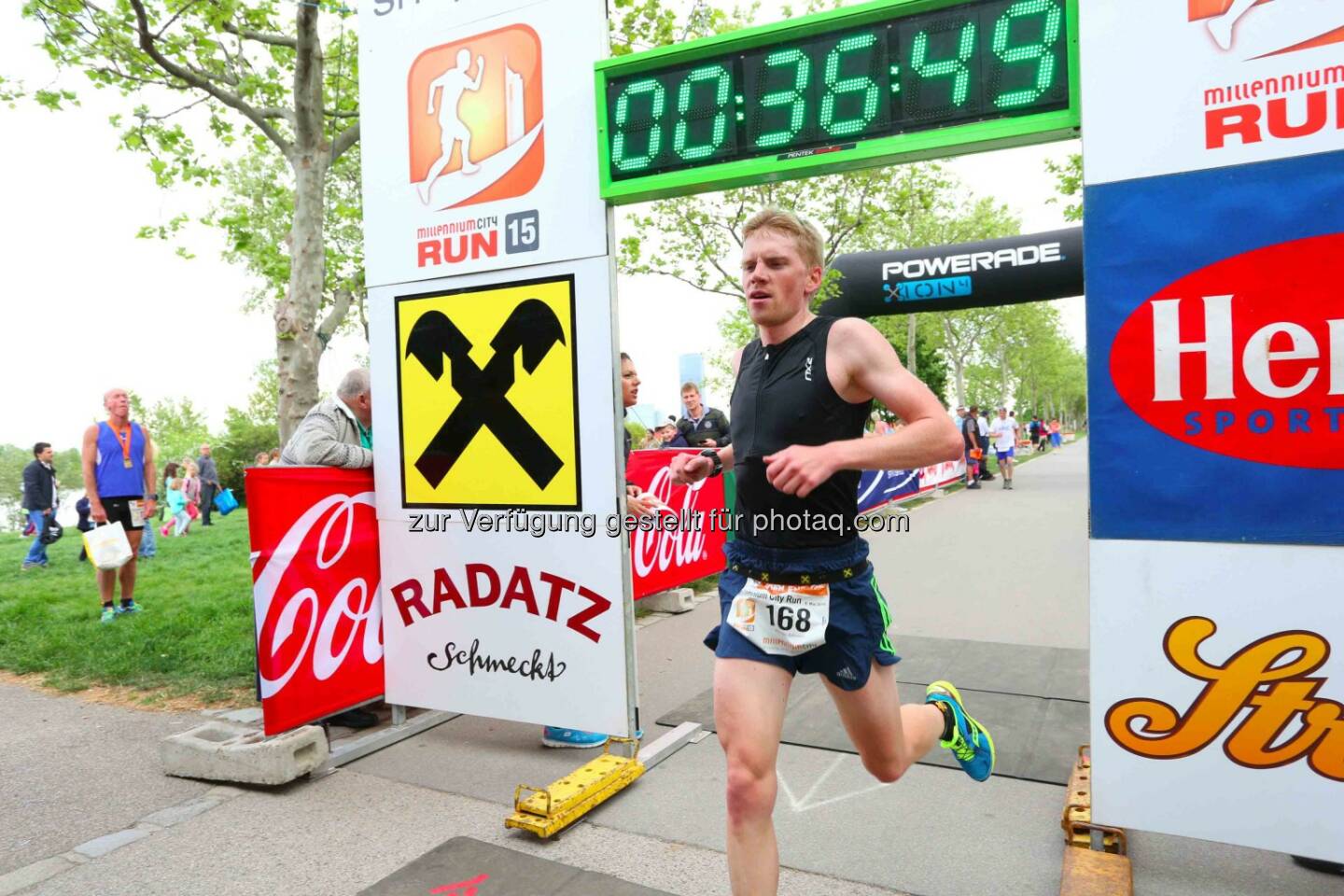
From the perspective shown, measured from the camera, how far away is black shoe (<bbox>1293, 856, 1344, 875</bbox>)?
3092mm

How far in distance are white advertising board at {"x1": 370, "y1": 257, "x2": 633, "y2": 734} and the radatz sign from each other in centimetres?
215

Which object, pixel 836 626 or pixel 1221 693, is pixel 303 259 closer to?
pixel 836 626

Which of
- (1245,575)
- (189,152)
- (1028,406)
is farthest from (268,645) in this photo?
(1028,406)

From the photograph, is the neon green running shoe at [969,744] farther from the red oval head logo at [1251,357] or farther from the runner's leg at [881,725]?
the red oval head logo at [1251,357]

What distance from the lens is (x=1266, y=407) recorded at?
9.34 ft

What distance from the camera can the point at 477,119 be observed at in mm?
4402

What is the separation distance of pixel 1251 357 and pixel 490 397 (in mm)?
3289

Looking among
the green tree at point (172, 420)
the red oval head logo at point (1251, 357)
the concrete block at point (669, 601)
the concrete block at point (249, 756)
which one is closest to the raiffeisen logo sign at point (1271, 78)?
the red oval head logo at point (1251, 357)

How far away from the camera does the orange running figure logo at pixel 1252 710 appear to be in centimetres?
283

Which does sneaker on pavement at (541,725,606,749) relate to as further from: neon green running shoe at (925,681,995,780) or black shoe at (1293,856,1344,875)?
black shoe at (1293,856,1344,875)

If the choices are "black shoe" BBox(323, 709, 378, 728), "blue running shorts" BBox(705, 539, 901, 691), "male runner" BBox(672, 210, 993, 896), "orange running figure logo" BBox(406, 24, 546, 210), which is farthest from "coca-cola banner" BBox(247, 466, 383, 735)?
"blue running shorts" BBox(705, 539, 901, 691)

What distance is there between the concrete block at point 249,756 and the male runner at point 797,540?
7.72 feet

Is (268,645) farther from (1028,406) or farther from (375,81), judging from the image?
(1028,406)

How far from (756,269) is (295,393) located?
18.3ft
